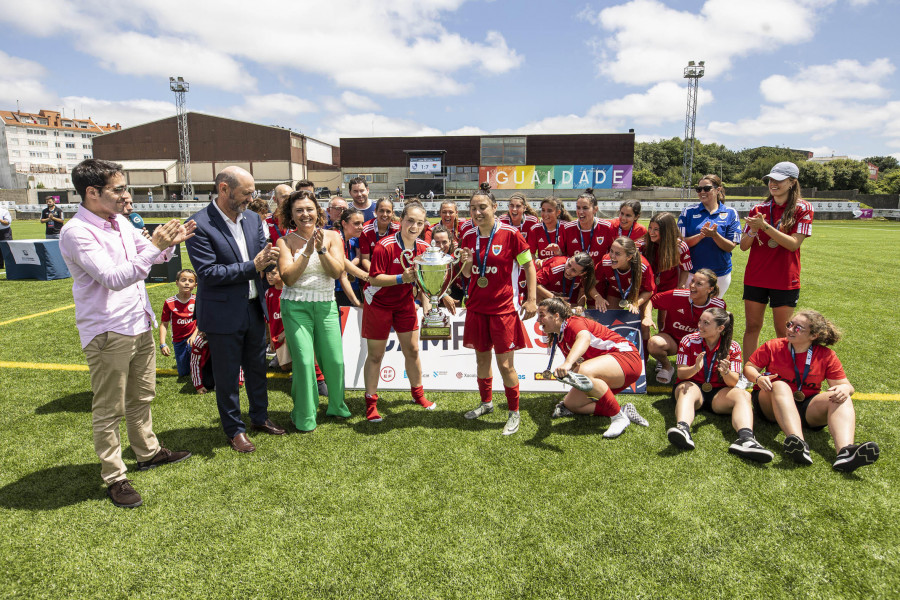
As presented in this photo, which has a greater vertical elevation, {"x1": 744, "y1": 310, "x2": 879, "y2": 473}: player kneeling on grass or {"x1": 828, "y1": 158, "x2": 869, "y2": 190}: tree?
{"x1": 828, "y1": 158, "x2": 869, "y2": 190}: tree

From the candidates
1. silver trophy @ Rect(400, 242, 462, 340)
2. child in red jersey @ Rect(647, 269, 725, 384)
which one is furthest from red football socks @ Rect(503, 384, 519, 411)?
child in red jersey @ Rect(647, 269, 725, 384)

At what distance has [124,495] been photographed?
3111 mm

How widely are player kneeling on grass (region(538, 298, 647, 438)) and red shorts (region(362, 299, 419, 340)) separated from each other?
1.17 metres

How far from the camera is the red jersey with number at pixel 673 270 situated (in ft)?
18.0

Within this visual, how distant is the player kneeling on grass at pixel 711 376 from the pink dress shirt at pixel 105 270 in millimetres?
3901

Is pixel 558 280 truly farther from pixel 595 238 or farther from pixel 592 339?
pixel 592 339

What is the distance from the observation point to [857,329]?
7117 mm

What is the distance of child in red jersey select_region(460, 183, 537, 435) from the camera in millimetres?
4004

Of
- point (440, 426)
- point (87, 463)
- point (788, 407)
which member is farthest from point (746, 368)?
point (87, 463)

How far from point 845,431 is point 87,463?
5.64 m

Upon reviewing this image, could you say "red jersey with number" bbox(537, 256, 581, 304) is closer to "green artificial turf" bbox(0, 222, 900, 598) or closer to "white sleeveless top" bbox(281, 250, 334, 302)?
"green artificial turf" bbox(0, 222, 900, 598)

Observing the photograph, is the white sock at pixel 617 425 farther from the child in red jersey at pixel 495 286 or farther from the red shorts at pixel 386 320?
the red shorts at pixel 386 320

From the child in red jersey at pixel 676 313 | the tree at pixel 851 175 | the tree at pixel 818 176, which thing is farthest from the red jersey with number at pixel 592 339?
the tree at pixel 851 175

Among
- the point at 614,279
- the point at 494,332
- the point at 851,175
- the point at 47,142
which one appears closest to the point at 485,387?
the point at 494,332
